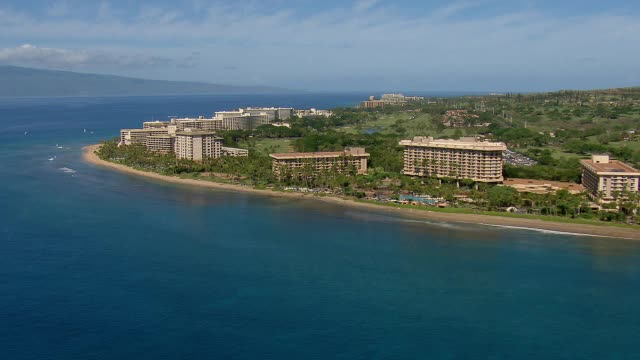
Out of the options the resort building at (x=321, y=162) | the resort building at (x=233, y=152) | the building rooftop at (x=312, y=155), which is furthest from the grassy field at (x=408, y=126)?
the resort building at (x=321, y=162)

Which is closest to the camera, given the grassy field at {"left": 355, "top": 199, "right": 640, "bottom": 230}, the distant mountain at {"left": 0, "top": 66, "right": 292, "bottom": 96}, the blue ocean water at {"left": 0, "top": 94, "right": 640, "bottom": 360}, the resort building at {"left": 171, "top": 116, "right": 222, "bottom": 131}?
the blue ocean water at {"left": 0, "top": 94, "right": 640, "bottom": 360}

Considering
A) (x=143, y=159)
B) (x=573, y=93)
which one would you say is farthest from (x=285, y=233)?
(x=573, y=93)

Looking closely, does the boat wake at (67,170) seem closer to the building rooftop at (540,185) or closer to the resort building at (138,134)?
the resort building at (138,134)

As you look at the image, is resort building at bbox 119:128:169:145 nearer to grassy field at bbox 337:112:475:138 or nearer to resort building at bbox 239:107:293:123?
grassy field at bbox 337:112:475:138

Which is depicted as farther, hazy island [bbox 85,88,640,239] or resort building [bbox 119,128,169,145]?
resort building [bbox 119,128,169,145]

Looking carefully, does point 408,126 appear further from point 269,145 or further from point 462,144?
point 462,144

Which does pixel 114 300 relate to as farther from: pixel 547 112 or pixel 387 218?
pixel 547 112

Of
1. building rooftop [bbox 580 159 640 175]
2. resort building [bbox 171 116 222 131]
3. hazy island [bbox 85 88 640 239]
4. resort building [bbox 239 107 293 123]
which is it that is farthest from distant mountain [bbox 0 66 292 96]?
building rooftop [bbox 580 159 640 175]
